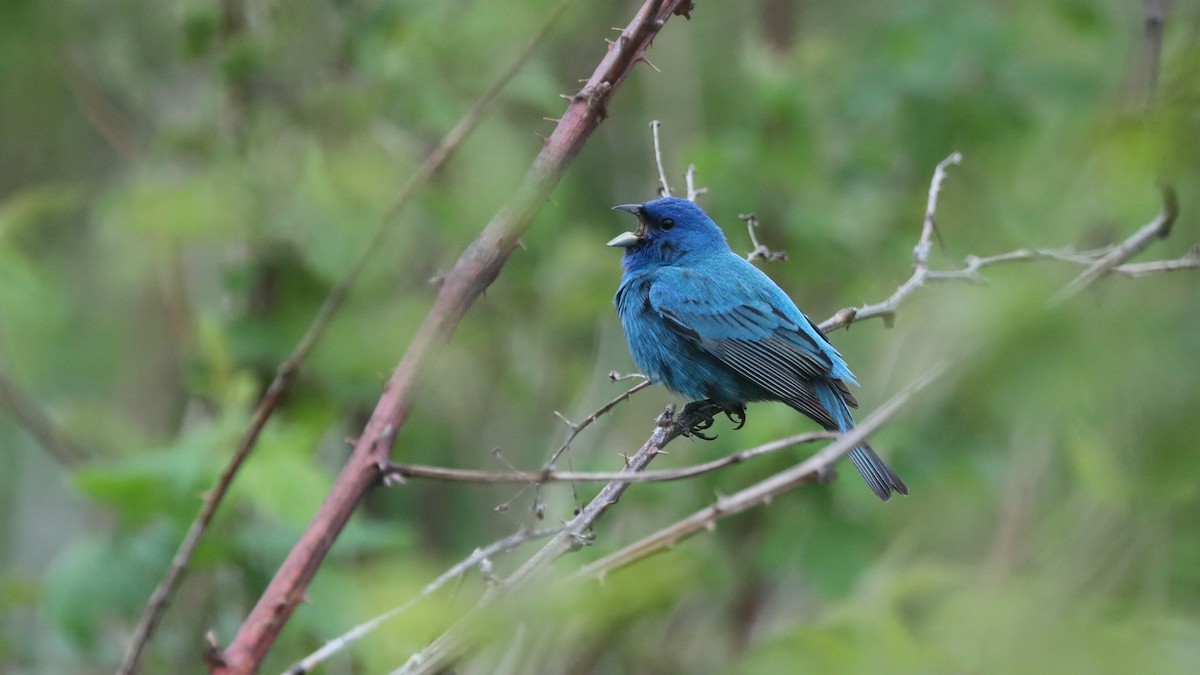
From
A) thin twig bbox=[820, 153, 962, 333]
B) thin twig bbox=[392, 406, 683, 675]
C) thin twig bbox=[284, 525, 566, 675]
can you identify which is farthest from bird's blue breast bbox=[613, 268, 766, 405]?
thin twig bbox=[284, 525, 566, 675]

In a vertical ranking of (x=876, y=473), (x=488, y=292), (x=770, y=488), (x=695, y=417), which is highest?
(x=488, y=292)

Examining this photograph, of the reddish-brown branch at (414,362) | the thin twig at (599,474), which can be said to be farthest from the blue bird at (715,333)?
the thin twig at (599,474)

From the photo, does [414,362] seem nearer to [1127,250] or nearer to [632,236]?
[1127,250]

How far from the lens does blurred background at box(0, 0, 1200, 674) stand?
4059mm

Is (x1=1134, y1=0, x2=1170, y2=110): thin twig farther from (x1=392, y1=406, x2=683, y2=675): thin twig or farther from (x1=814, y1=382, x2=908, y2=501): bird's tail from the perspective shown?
(x1=814, y1=382, x2=908, y2=501): bird's tail

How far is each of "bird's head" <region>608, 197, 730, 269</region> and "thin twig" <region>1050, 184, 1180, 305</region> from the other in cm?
271

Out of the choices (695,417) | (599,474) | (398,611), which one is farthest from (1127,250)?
(695,417)

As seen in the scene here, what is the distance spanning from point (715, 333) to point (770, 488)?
3.05 meters

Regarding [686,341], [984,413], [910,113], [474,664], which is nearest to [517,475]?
[984,413]

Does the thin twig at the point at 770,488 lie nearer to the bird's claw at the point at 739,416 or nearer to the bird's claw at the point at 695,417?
the bird's claw at the point at 695,417

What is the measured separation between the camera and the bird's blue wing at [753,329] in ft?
14.5

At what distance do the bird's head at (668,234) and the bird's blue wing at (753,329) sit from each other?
14 centimetres

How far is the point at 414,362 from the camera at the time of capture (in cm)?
196

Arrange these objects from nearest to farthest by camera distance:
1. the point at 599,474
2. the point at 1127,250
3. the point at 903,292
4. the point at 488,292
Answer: the point at 599,474, the point at 1127,250, the point at 903,292, the point at 488,292
